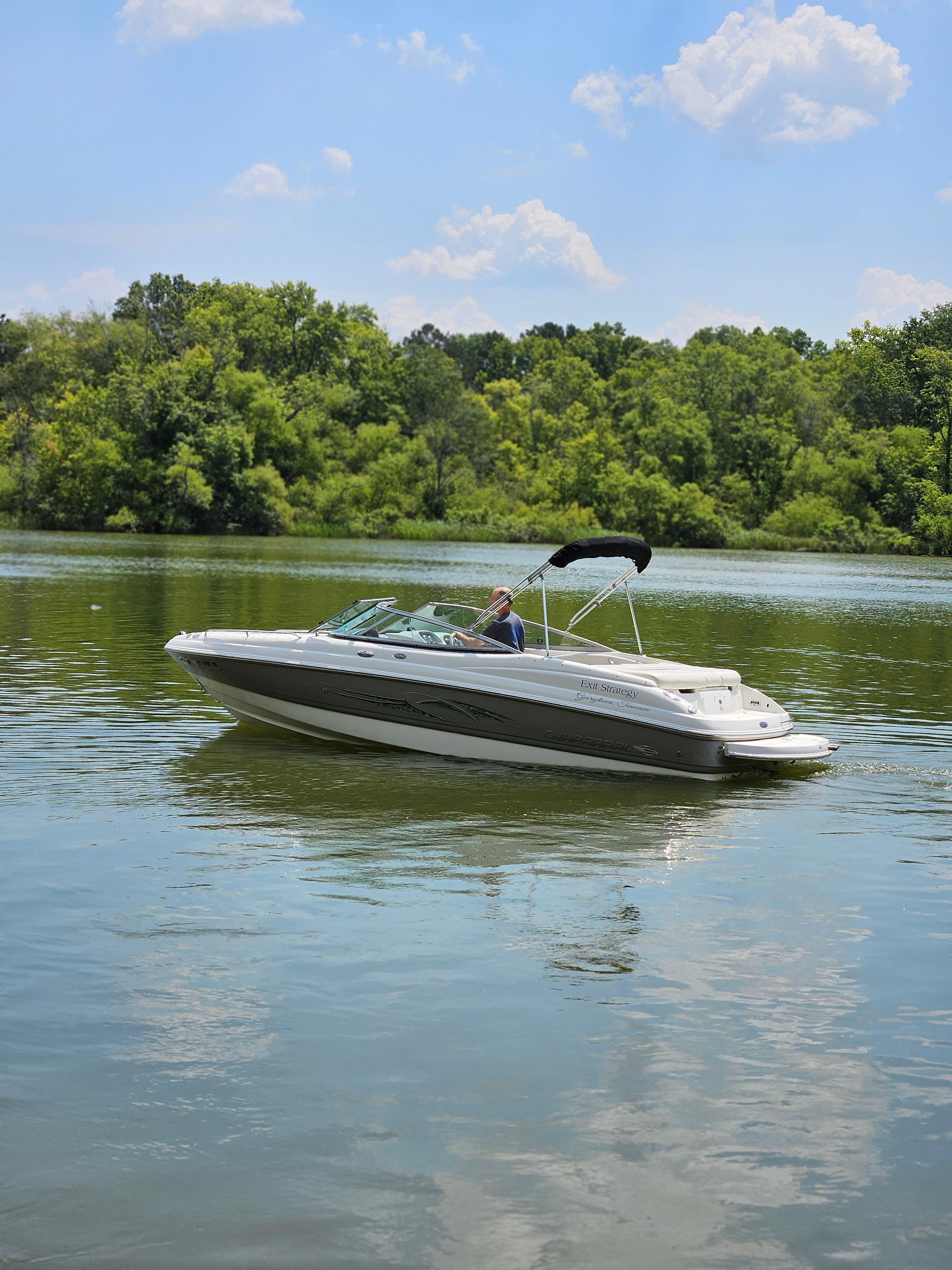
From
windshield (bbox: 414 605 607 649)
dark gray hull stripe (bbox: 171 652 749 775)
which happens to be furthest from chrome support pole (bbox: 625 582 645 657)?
dark gray hull stripe (bbox: 171 652 749 775)

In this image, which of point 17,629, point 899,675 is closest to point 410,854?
point 899,675

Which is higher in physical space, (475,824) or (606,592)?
(606,592)

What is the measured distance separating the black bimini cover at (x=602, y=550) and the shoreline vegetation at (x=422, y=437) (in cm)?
7363

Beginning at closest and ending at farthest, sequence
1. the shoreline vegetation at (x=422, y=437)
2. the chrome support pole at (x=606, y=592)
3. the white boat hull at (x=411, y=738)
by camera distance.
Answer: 1. the white boat hull at (x=411, y=738)
2. the chrome support pole at (x=606, y=592)
3. the shoreline vegetation at (x=422, y=437)

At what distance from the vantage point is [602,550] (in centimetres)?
1409

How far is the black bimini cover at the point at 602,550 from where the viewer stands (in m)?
14.0

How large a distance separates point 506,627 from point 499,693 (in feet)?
2.83

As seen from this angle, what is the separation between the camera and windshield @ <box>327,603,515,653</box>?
44.5 feet

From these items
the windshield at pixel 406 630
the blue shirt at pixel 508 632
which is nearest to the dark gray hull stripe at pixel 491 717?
the windshield at pixel 406 630

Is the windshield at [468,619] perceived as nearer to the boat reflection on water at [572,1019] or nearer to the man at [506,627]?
the man at [506,627]

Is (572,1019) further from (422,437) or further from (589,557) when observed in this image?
(422,437)

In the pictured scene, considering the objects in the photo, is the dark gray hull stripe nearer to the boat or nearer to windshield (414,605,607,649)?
the boat

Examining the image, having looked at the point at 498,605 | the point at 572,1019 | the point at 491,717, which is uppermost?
the point at 498,605

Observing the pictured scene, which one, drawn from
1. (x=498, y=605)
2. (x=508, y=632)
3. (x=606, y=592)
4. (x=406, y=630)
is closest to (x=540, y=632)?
(x=508, y=632)
